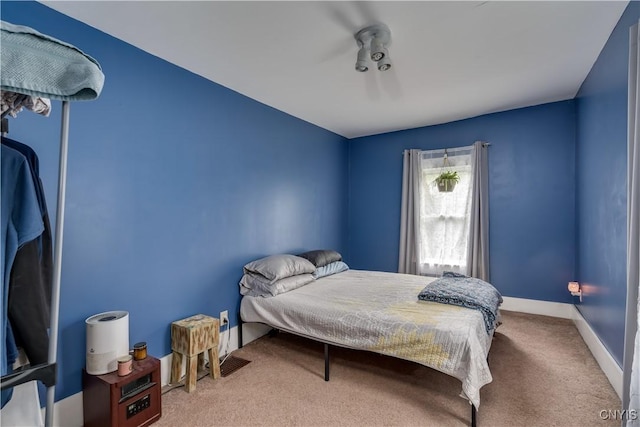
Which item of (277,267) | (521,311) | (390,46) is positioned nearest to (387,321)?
(277,267)

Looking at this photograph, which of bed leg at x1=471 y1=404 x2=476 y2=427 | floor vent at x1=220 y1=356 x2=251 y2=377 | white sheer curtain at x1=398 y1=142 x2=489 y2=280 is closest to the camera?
bed leg at x1=471 y1=404 x2=476 y2=427

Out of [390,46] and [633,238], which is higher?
[390,46]

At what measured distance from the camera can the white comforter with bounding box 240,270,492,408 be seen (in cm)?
176

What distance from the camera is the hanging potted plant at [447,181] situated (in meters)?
3.81

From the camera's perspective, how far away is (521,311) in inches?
140

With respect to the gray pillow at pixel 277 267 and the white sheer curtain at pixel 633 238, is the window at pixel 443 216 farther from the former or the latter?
the white sheer curtain at pixel 633 238

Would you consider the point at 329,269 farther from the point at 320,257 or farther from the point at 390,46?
the point at 390,46

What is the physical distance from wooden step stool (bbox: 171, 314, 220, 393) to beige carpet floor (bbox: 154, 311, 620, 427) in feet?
0.35

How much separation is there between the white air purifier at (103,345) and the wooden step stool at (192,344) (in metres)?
0.43

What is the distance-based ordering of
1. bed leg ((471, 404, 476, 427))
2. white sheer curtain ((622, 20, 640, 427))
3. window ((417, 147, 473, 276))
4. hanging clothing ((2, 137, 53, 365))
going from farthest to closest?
window ((417, 147, 473, 276))
bed leg ((471, 404, 476, 427))
white sheer curtain ((622, 20, 640, 427))
hanging clothing ((2, 137, 53, 365))

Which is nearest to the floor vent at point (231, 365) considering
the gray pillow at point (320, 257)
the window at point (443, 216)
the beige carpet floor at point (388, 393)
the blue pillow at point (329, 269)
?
the beige carpet floor at point (388, 393)

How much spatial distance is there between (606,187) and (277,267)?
8.93 ft

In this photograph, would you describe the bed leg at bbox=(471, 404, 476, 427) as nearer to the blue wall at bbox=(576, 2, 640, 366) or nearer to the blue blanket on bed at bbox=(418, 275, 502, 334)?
the blue blanket on bed at bbox=(418, 275, 502, 334)

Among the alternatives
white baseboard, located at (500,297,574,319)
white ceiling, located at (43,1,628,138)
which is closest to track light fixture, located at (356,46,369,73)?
white ceiling, located at (43,1,628,138)
